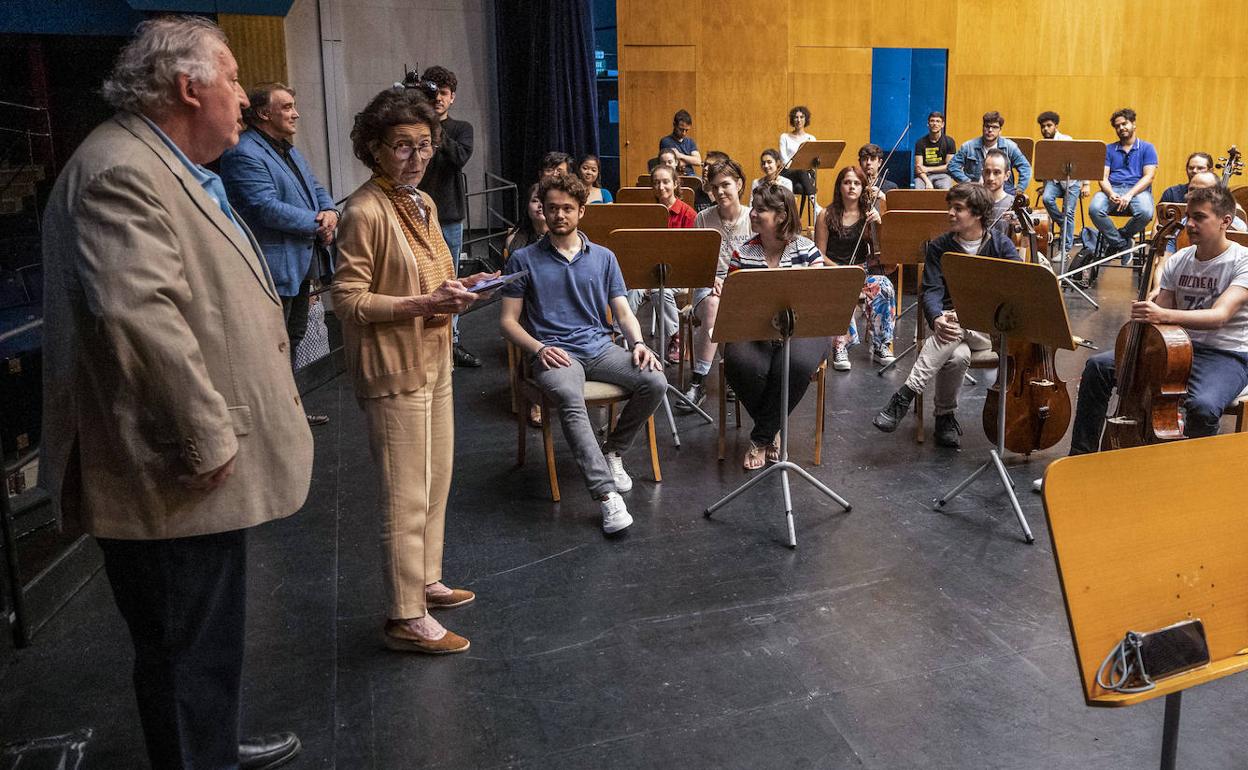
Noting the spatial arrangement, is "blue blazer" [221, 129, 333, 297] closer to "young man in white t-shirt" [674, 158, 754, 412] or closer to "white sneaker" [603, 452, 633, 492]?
"white sneaker" [603, 452, 633, 492]

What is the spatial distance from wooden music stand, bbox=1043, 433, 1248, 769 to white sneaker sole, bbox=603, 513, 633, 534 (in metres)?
1.99

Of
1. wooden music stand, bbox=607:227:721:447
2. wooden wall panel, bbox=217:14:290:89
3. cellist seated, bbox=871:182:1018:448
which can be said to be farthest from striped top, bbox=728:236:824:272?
wooden wall panel, bbox=217:14:290:89

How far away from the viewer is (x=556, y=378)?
3707 millimetres

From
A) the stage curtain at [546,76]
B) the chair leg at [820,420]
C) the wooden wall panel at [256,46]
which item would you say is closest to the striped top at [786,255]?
the chair leg at [820,420]

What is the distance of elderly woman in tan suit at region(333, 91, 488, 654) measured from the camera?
2.48 meters

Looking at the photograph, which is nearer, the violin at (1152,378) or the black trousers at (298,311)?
the violin at (1152,378)

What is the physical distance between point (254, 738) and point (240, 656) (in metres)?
0.42

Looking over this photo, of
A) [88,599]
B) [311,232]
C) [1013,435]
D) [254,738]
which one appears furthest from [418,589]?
[1013,435]

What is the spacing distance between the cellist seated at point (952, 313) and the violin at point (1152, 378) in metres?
0.89

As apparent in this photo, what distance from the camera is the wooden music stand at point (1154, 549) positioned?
1.59 m

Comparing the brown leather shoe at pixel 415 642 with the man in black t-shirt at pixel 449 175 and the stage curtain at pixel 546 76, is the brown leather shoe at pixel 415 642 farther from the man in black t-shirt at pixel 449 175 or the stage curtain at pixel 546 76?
the stage curtain at pixel 546 76

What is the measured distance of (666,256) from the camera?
4.42 meters

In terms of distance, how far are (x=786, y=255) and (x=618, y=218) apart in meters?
1.12

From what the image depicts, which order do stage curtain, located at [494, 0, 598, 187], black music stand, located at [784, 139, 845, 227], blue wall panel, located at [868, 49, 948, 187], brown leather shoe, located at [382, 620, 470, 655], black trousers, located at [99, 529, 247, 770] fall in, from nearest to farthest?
black trousers, located at [99, 529, 247, 770], brown leather shoe, located at [382, 620, 470, 655], black music stand, located at [784, 139, 845, 227], stage curtain, located at [494, 0, 598, 187], blue wall panel, located at [868, 49, 948, 187]
